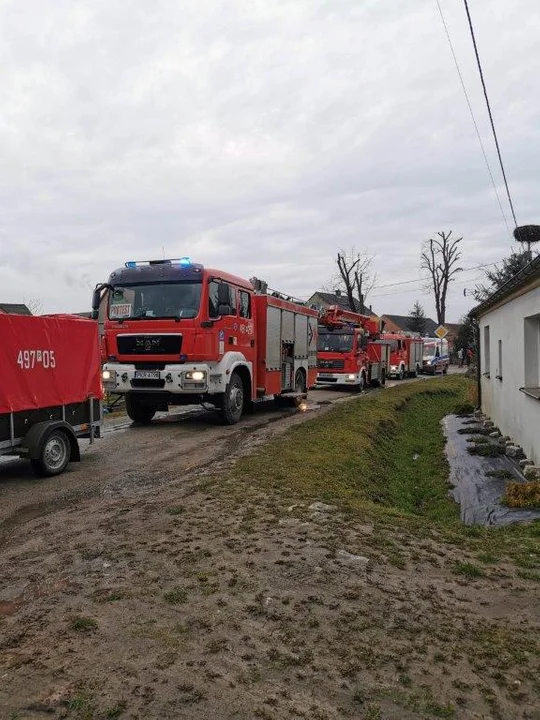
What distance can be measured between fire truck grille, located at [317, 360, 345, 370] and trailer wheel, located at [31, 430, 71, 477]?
1598 cm

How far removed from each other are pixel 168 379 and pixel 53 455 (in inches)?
137

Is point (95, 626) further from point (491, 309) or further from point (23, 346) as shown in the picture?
point (491, 309)

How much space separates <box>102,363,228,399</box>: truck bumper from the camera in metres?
11.0

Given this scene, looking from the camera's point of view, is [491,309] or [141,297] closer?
[141,297]

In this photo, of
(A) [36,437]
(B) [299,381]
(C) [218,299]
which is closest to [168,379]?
(C) [218,299]

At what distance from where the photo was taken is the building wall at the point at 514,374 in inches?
354

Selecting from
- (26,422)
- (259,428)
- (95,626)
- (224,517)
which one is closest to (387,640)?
(95,626)

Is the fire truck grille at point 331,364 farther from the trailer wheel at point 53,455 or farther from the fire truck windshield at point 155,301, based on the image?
the trailer wheel at point 53,455

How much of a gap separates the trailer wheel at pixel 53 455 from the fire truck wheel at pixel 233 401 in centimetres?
418

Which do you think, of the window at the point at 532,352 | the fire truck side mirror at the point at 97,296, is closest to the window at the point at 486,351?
the window at the point at 532,352

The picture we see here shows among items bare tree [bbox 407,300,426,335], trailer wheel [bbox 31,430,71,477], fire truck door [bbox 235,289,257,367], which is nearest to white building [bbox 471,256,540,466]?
fire truck door [bbox 235,289,257,367]

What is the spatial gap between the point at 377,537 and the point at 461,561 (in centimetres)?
71

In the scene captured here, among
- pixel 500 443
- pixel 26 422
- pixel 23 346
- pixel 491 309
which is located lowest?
pixel 500 443

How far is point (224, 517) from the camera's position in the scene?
5348mm
